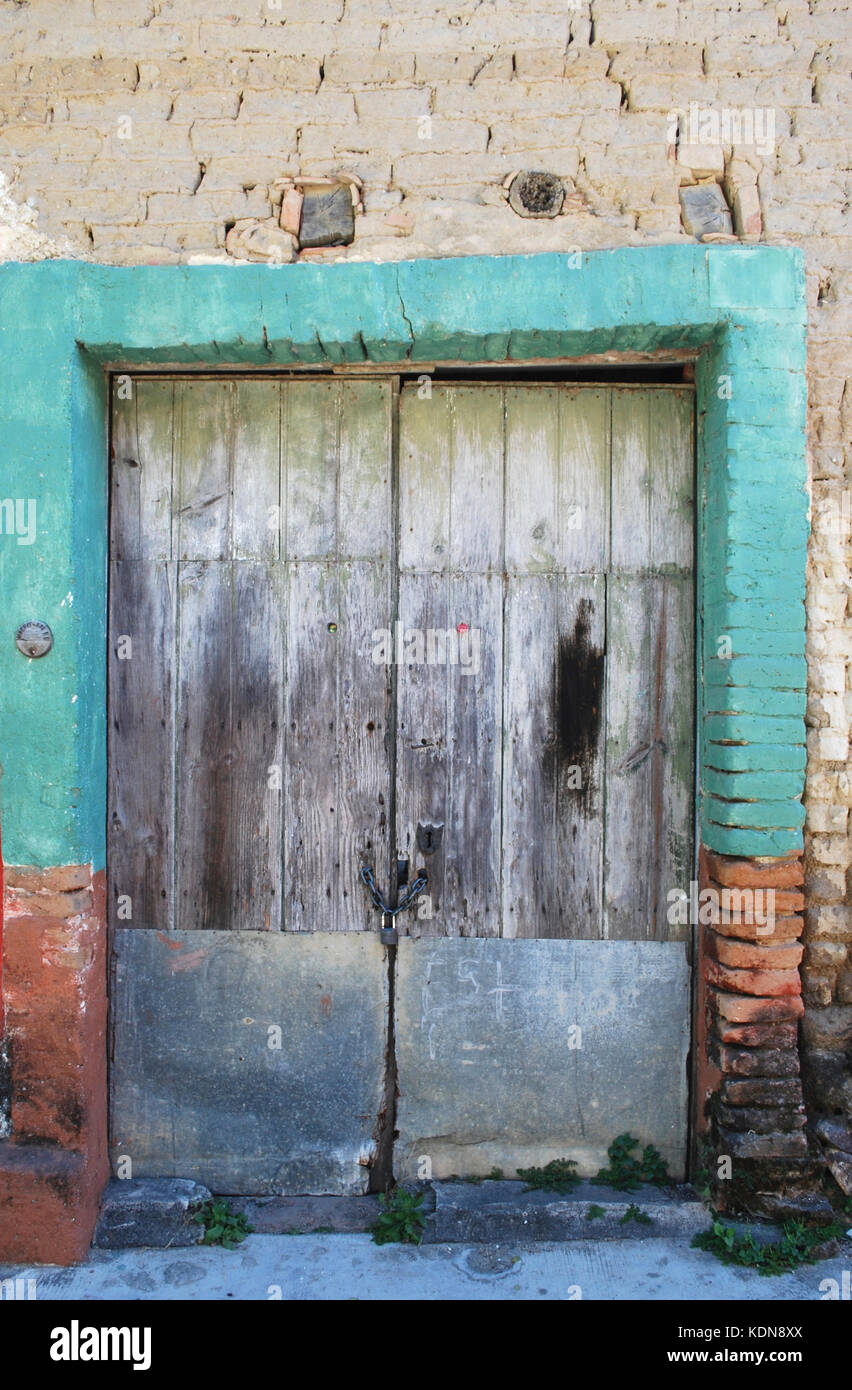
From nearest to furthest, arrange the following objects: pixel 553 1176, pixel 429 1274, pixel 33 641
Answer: pixel 429 1274 < pixel 33 641 < pixel 553 1176

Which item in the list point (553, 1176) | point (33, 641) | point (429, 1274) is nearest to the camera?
point (429, 1274)

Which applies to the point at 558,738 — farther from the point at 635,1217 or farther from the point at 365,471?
the point at 635,1217

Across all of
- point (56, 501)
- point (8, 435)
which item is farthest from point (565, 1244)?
point (8, 435)

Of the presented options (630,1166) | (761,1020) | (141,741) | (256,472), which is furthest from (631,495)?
(630,1166)

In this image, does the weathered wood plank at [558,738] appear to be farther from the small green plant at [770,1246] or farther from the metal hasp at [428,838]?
the small green plant at [770,1246]

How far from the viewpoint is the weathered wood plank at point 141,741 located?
275 cm

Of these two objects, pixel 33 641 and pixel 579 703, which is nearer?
pixel 33 641

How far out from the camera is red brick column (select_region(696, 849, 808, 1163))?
2.47 m

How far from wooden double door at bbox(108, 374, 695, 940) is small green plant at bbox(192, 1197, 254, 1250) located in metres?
0.83

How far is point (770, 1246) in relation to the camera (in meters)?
2.37

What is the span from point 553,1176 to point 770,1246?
64cm

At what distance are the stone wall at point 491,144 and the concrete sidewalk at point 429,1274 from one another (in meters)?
0.56

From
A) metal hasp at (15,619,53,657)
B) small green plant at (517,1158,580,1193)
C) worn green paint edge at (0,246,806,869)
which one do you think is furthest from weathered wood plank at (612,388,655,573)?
small green plant at (517,1158,580,1193)

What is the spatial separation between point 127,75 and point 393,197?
898mm
